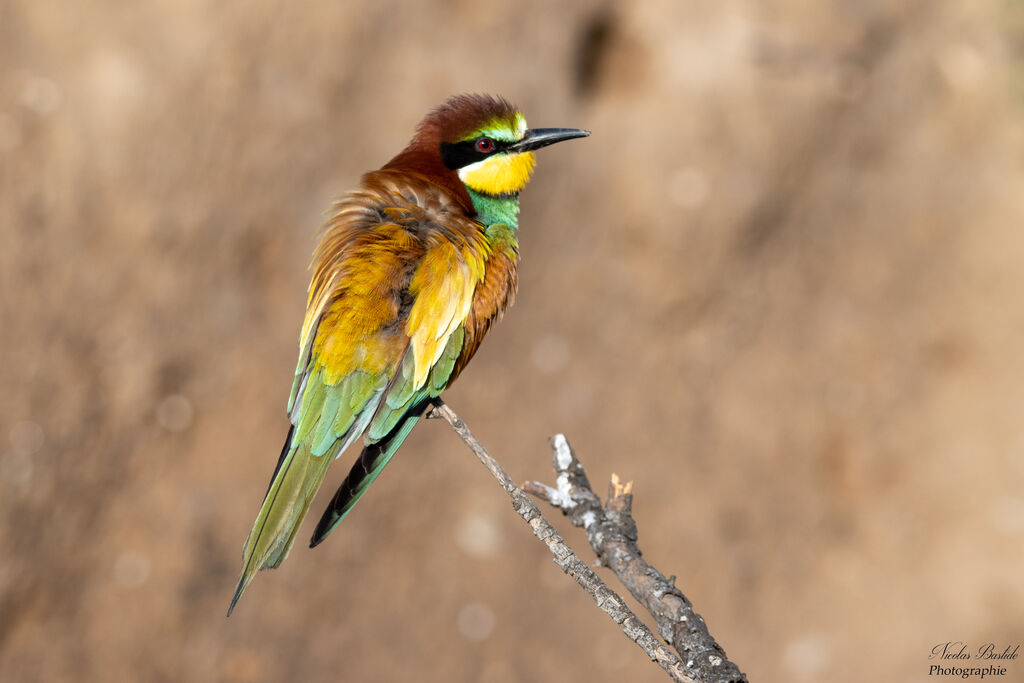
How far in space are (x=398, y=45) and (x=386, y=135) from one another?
0.90ft

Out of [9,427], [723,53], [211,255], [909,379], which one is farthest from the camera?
[909,379]

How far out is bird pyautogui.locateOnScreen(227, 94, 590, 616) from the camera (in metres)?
1.20

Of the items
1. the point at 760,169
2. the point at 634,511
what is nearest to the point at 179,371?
the point at 634,511

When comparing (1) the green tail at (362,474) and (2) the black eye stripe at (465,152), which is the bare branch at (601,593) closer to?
(1) the green tail at (362,474)

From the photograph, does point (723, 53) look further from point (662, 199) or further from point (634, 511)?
point (634, 511)

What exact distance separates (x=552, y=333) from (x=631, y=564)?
2011 mm

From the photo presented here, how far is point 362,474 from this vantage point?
1.21 metres

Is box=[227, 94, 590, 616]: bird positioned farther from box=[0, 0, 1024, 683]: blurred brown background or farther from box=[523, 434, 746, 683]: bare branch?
box=[0, 0, 1024, 683]: blurred brown background

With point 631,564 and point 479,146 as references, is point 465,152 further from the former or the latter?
point 631,564

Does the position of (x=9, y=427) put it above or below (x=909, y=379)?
below

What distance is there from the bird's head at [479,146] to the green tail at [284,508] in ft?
1.78

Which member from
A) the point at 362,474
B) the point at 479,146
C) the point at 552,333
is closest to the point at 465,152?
the point at 479,146

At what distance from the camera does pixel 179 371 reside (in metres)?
2.85

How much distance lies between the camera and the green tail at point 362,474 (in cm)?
119
